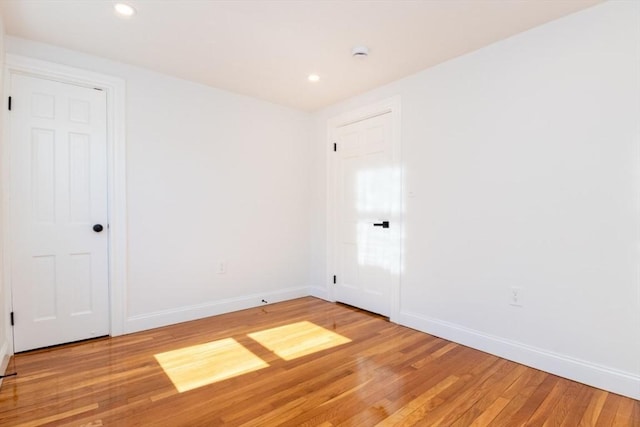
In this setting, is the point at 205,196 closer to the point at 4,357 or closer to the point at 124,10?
the point at 124,10

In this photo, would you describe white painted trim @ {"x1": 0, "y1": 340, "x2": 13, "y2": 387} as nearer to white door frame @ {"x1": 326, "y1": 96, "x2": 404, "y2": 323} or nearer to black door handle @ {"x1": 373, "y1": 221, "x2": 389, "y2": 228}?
white door frame @ {"x1": 326, "y1": 96, "x2": 404, "y2": 323}

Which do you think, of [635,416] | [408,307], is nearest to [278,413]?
[408,307]

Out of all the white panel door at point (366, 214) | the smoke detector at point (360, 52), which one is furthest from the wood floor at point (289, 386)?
the smoke detector at point (360, 52)

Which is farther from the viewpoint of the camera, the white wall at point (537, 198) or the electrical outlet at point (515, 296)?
the electrical outlet at point (515, 296)

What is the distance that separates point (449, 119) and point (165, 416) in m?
3.00

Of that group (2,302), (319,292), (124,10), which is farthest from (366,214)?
(2,302)

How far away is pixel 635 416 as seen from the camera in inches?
70.3

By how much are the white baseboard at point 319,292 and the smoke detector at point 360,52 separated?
107 inches

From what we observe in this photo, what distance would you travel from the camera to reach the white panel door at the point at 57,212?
8.30 feet

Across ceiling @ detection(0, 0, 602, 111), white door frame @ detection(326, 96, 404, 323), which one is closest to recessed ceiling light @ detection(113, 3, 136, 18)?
ceiling @ detection(0, 0, 602, 111)

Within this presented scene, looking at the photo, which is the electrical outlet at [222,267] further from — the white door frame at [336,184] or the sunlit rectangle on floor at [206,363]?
the white door frame at [336,184]

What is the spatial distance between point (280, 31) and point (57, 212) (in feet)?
7.63

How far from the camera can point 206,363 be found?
2379mm

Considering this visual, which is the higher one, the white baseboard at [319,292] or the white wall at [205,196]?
the white wall at [205,196]
